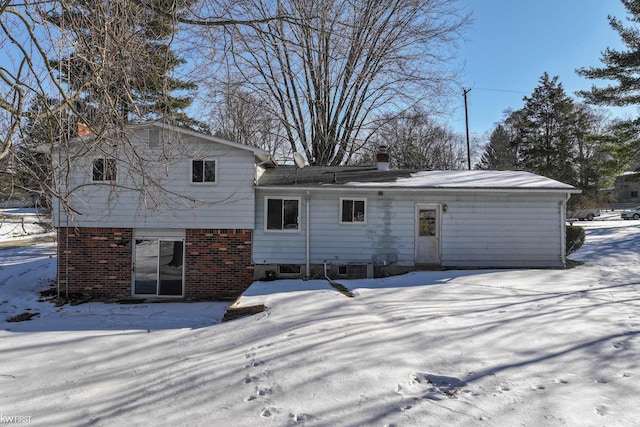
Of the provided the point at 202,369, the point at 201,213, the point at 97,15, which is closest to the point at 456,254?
the point at 201,213

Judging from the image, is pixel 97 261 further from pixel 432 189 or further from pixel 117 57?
pixel 432 189

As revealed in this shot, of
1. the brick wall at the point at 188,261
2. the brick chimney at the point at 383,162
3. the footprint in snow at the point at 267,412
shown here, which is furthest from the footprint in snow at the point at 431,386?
the brick chimney at the point at 383,162

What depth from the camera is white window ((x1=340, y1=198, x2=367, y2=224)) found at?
1202cm

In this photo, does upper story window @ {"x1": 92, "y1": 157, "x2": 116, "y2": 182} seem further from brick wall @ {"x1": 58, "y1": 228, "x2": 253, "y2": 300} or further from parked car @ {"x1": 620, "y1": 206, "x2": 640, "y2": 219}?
parked car @ {"x1": 620, "y1": 206, "x2": 640, "y2": 219}

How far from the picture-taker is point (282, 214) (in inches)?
475

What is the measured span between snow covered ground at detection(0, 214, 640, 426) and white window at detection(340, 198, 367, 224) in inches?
174

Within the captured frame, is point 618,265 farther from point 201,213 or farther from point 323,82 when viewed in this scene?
point 201,213

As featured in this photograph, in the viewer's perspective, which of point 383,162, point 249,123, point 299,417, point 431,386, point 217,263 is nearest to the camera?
point 299,417

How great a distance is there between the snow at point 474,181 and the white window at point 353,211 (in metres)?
0.58

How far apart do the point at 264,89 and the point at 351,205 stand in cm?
927

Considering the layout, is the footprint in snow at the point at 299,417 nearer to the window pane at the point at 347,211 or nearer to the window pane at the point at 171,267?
the window pane at the point at 347,211

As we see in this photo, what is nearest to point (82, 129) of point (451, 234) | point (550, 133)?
point (451, 234)

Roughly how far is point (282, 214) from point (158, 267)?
4.14 metres

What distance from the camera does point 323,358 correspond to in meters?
4.35
